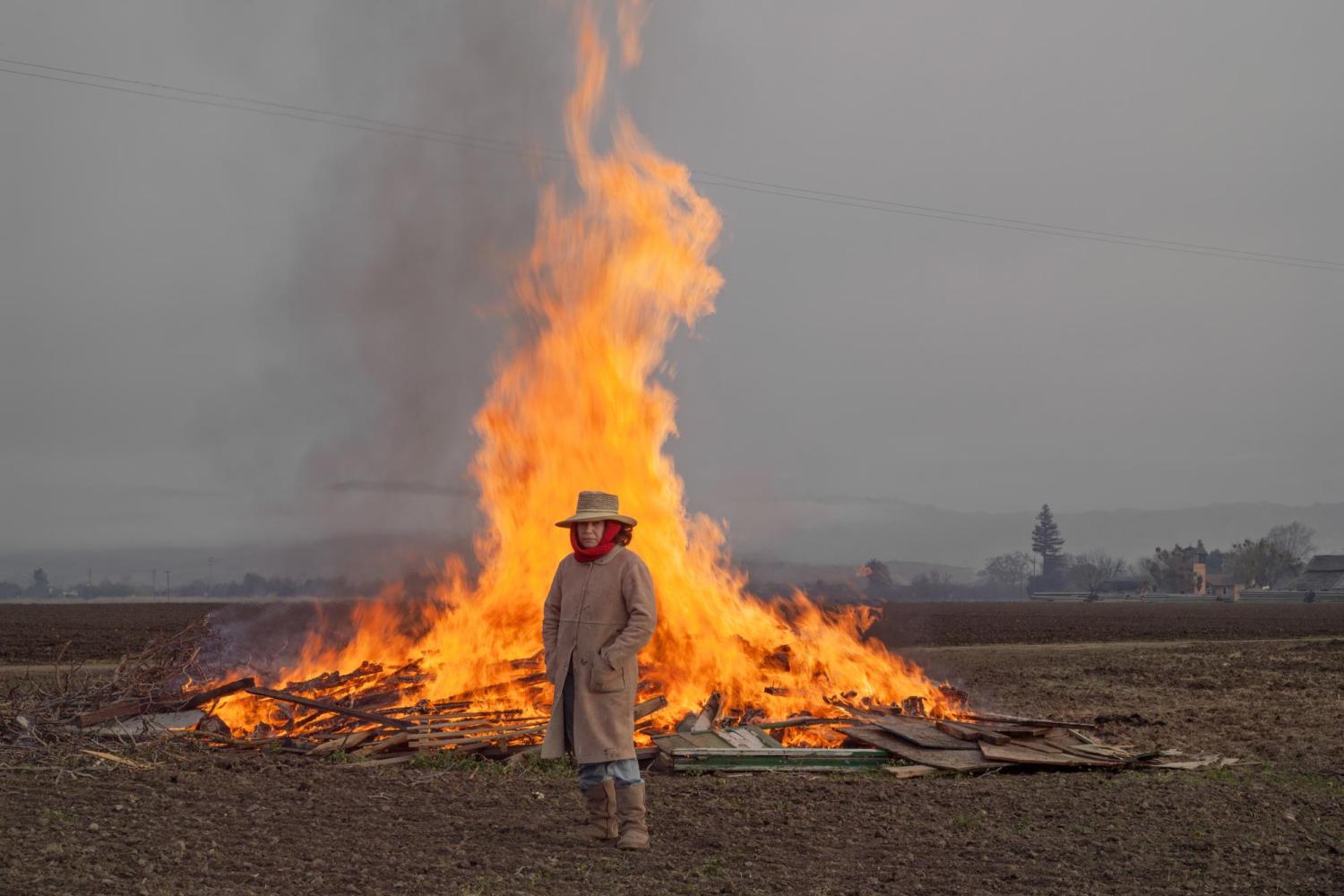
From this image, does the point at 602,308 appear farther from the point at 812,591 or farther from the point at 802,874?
the point at 802,874

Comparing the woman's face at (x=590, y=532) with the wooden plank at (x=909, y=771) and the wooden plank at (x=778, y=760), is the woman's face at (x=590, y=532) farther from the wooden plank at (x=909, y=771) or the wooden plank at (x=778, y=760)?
the wooden plank at (x=909, y=771)

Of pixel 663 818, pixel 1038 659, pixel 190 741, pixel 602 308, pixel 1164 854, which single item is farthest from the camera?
pixel 1038 659

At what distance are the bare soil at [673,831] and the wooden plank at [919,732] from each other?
766 mm

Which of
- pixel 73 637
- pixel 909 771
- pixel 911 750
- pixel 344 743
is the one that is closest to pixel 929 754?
pixel 911 750

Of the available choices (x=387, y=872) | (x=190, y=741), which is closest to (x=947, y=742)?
(x=387, y=872)

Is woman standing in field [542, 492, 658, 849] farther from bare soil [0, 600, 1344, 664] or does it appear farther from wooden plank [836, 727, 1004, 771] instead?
bare soil [0, 600, 1344, 664]

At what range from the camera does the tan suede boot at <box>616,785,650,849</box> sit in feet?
23.2

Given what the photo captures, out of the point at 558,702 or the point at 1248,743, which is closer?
the point at 558,702

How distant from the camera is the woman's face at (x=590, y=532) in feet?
23.9

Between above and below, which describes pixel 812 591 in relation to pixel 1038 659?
above

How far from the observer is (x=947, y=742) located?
433 inches

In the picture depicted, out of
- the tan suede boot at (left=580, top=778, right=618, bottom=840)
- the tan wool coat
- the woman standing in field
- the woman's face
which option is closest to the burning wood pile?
the tan suede boot at (left=580, top=778, right=618, bottom=840)

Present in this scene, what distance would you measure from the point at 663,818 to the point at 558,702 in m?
1.52

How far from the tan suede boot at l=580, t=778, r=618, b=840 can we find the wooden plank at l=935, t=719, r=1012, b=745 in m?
5.19
